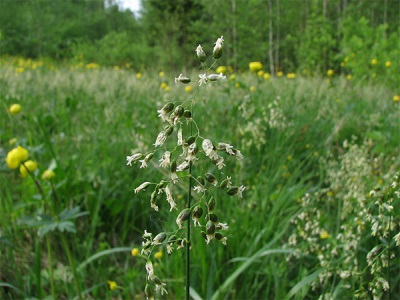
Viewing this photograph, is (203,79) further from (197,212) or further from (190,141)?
(197,212)

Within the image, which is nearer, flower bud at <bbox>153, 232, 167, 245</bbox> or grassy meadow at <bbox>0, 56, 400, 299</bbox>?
flower bud at <bbox>153, 232, 167, 245</bbox>

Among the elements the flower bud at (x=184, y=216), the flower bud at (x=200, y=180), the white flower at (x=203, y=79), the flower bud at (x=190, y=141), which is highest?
the white flower at (x=203, y=79)

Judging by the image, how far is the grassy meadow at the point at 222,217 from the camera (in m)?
1.56

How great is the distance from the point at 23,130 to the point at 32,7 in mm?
15174

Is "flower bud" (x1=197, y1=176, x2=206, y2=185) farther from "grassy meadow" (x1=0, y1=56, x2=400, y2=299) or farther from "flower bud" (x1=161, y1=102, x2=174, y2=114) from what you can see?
"grassy meadow" (x1=0, y1=56, x2=400, y2=299)

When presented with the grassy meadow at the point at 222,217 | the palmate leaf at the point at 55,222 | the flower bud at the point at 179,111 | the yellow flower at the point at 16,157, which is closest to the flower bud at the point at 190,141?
the flower bud at the point at 179,111

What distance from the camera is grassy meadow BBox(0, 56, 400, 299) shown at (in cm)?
156

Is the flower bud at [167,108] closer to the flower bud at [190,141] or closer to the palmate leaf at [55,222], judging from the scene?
the flower bud at [190,141]

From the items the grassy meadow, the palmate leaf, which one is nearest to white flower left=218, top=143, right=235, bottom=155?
the grassy meadow

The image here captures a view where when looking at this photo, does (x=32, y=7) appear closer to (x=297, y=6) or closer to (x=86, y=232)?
(x=297, y=6)

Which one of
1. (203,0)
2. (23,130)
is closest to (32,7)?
(203,0)

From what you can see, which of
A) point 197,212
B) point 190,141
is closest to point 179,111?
point 190,141

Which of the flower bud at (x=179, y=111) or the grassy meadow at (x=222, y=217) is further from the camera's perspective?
the grassy meadow at (x=222, y=217)

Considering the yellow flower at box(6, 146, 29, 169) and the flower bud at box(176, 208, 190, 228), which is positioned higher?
the flower bud at box(176, 208, 190, 228)
